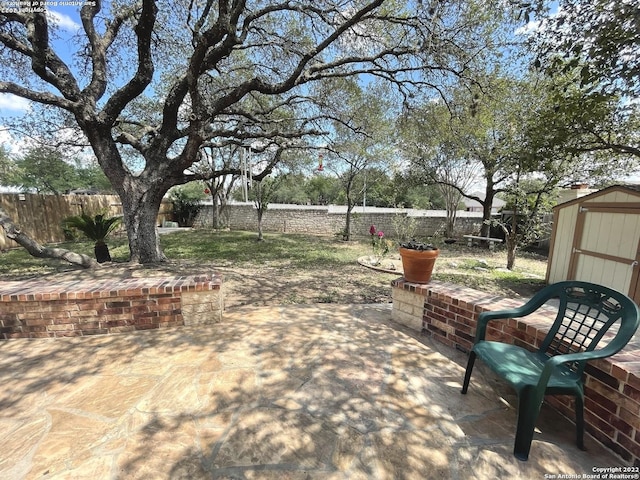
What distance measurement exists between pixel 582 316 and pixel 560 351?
0.34 meters

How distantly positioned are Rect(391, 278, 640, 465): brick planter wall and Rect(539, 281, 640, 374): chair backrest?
87mm

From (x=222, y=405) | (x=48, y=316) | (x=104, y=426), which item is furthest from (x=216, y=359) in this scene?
(x=48, y=316)

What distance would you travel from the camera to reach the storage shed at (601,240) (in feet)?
13.9

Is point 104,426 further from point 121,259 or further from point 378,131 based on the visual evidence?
point 378,131

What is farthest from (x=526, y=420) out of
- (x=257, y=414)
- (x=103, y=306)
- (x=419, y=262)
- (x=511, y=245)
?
(x=511, y=245)

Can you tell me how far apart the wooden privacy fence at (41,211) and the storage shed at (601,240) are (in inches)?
424

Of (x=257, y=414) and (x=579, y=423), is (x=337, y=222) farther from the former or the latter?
(x=579, y=423)

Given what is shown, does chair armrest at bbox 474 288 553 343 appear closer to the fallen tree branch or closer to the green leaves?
the fallen tree branch

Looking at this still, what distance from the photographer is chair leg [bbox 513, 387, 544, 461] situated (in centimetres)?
139

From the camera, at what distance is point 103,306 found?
2.60 m

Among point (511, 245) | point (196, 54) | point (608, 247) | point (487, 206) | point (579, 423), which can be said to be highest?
point (196, 54)

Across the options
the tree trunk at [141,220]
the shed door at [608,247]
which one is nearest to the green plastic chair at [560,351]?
the shed door at [608,247]

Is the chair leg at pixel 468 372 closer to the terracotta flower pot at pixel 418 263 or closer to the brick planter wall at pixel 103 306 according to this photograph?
the terracotta flower pot at pixel 418 263

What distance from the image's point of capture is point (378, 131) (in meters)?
9.02
